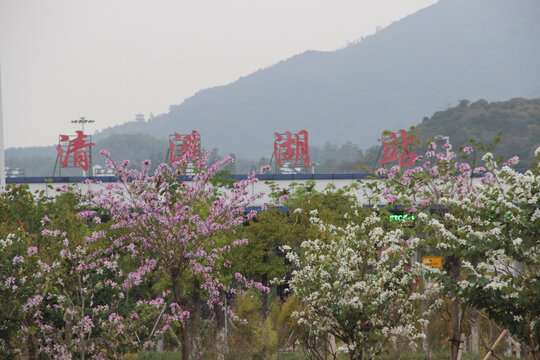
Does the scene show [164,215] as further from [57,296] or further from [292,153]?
[292,153]

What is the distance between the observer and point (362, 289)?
11711mm

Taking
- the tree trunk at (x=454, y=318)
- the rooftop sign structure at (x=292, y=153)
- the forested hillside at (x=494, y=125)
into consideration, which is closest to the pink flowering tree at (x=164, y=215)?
the tree trunk at (x=454, y=318)

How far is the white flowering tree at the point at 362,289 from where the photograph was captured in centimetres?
1147

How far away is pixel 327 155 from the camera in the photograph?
157250 mm

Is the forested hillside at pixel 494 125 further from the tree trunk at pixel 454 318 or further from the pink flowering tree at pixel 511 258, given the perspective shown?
the pink flowering tree at pixel 511 258

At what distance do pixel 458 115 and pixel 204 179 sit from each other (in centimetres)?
10222

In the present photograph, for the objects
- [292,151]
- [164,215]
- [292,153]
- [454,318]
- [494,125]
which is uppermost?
[494,125]

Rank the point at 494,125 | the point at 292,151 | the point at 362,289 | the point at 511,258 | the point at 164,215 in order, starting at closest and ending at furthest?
the point at 511,258, the point at 362,289, the point at 164,215, the point at 292,151, the point at 494,125

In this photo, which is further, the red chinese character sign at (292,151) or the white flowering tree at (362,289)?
the red chinese character sign at (292,151)

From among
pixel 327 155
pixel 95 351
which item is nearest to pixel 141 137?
pixel 327 155

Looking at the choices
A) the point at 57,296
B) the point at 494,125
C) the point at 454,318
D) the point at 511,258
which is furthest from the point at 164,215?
the point at 494,125

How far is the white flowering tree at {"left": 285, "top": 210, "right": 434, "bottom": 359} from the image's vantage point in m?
11.5

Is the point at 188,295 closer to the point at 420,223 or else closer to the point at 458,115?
the point at 420,223

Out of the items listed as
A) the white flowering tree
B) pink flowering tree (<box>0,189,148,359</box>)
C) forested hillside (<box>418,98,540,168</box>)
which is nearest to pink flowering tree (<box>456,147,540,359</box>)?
the white flowering tree
